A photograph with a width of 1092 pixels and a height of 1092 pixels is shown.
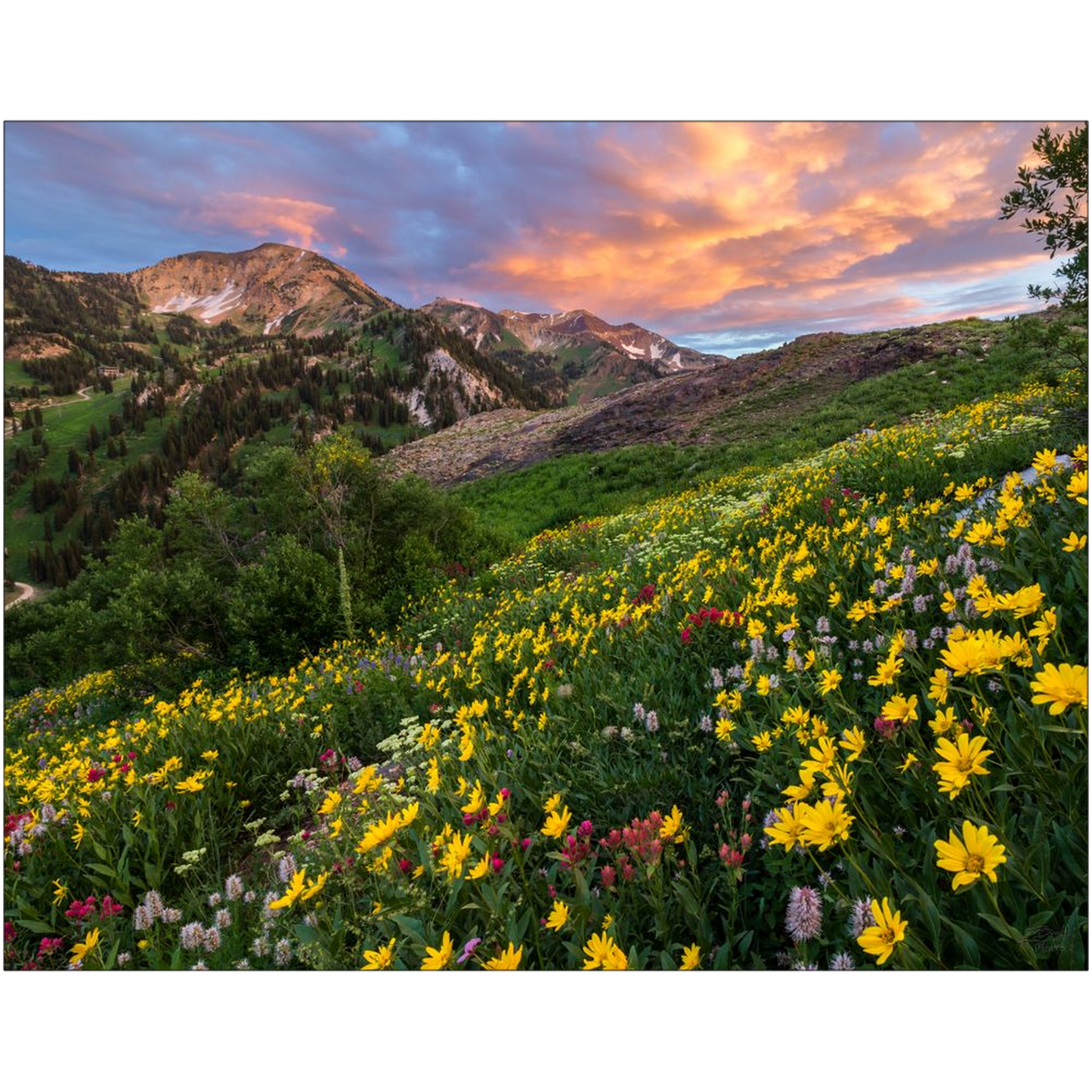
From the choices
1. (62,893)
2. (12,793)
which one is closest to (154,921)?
(62,893)

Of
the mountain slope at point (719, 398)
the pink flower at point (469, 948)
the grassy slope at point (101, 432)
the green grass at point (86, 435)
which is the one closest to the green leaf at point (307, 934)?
the pink flower at point (469, 948)

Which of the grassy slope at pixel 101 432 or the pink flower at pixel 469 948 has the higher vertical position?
the grassy slope at pixel 101 432

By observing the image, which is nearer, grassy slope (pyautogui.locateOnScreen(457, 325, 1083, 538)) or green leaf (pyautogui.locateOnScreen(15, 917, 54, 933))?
green leaf (pyautogui.locateOnScreen(15, 917, 54, 933))

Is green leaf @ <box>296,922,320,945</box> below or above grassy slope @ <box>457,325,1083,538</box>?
below

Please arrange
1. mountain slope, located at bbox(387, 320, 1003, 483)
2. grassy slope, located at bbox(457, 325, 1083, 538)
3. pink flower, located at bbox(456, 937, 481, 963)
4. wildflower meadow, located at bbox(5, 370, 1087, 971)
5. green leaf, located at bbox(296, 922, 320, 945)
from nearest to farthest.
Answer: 1. wildflower meadow, located at bbox(5, 370, 1087, 971)
2. pink flower, located at bbox(456, 937, 481, 963)
3. green leaf, located at bbox(296, 922, 320, 945)
4. grassy slope, located at bbox(457, 325, 1083, 538)
5. mountain slope, located at bbox(387, 320, 1003, 483)

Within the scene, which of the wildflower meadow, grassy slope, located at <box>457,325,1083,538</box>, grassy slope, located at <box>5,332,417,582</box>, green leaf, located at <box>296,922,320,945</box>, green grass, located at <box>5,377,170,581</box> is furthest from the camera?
grassy slope, located at <box>5,332,417,582</box>

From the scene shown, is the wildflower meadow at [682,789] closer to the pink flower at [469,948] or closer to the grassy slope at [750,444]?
the pink flower at [469,948]

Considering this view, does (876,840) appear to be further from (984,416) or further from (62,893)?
(984,416)

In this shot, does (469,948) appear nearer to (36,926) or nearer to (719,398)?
(36,926)

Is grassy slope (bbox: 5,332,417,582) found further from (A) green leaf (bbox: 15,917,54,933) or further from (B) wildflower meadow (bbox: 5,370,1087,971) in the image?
(A) green leaf (bbox: 15,917,54,933)

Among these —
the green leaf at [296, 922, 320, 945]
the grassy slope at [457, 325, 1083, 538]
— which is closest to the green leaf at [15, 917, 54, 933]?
the green leaf at [296, 922, 320, 945]

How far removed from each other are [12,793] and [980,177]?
896cm

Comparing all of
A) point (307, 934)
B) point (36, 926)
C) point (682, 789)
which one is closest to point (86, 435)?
point (36, 926)
